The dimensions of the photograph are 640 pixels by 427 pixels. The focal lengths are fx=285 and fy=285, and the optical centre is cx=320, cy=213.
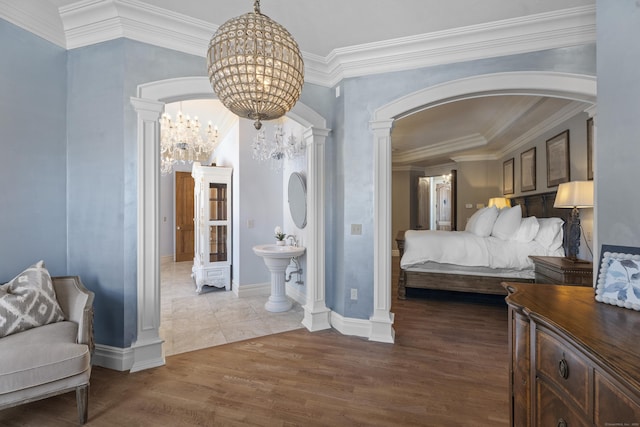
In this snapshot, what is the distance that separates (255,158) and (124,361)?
9.61 feet

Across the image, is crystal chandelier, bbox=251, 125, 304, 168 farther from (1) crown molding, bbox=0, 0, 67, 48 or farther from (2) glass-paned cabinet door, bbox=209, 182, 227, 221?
(1) crown molding, bbox=0, 0, 67, 48

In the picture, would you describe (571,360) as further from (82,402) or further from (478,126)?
(478,126)

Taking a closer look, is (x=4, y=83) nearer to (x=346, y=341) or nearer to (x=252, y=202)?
(x=252, y=202)

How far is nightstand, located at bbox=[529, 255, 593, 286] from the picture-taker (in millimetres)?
2629

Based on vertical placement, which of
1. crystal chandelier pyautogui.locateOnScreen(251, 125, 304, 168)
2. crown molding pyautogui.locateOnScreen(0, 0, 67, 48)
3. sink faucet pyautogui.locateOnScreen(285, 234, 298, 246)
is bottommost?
sink faucet pyautogui.locateOnScreen(285, 234, 298, 246)

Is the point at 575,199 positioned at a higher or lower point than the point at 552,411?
higher

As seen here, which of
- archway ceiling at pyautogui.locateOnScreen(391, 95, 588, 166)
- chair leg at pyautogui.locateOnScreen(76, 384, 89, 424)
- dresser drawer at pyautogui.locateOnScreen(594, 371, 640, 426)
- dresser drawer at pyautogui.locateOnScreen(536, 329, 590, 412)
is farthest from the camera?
archway ceiling at pyautogui.locateOnScreen(391, 95, 588, 166)

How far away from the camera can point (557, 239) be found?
3.42 m

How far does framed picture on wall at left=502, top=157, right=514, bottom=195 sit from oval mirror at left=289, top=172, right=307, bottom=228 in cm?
441

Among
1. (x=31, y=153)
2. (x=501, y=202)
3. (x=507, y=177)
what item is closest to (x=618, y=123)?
(x=31, y=153)

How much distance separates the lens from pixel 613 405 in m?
0.73

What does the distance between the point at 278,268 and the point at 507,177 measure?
5207mm

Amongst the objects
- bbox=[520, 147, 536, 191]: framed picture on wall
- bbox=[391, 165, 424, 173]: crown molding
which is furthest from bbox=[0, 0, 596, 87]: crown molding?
bbox=[391, 165, 424, 173]: crown molding

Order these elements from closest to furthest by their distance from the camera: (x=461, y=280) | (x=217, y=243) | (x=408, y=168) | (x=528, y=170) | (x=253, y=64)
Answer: (x=253, y=64) < (x=461, y=280) < (x=217, y=243) < (x=528, y=170) < (x=408, y=168)
